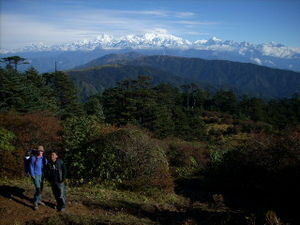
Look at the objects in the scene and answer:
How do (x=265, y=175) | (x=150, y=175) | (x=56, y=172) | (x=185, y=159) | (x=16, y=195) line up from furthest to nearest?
(x=185, y=159), (x=150, y=175), (x=265, y=175), (x=16, y=195), (x=56, y=172)

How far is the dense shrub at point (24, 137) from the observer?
1168cm

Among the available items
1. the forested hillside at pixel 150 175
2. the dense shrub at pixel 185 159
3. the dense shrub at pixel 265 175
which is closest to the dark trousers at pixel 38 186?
the forested hillside at pixel 150 175

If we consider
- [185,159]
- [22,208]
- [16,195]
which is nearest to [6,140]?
[16,195]

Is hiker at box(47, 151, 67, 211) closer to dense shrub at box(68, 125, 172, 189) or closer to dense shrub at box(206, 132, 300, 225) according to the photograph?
dense shrub at box(68, 125, 172, 189)

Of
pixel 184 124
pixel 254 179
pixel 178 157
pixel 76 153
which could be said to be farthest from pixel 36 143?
pixel 184 124

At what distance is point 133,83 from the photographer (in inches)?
2317

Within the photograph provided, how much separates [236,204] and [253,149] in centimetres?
227

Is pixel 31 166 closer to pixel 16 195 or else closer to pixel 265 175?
pixel 16 195

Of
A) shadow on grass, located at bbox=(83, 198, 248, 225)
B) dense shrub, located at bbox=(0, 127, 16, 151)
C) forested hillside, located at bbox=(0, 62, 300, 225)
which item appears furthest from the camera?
dense shrub, located at bbox=(0, 127, 16, 151)

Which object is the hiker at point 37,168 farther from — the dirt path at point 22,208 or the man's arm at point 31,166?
the dirt path at point 22,208

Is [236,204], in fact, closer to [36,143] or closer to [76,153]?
[76,153]

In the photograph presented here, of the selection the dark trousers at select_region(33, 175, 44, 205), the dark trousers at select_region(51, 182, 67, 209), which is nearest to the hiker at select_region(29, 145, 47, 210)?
the dark trousers at select_region(33, 175, 44, 205)

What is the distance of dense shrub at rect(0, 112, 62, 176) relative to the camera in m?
11.7

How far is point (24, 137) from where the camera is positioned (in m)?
12.3
